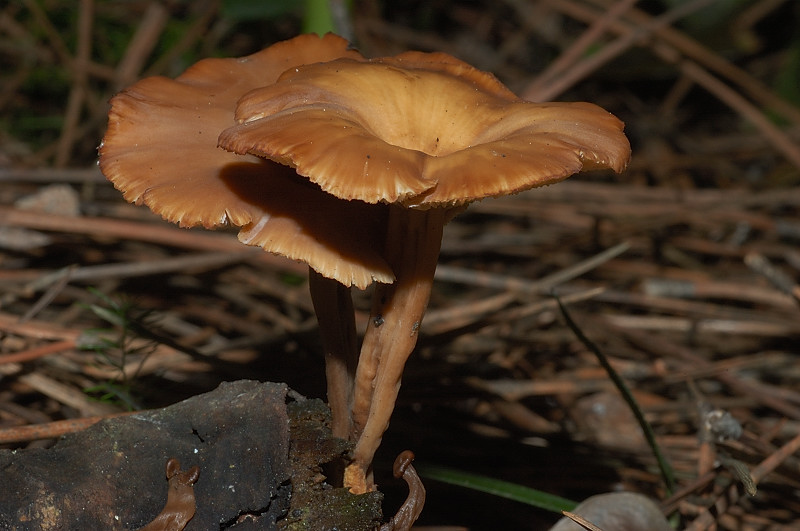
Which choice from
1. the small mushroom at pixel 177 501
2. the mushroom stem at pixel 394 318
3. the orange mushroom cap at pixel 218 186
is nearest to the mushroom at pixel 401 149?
A: the mushroom stem at pixel 394 318

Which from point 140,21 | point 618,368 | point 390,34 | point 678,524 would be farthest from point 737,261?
point 140,21

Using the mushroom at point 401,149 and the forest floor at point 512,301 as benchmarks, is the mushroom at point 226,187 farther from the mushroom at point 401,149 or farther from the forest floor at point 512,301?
the forest floor at point 512,301

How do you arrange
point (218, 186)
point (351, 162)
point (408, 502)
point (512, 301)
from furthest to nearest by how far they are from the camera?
1. point (512, 301)
2. point (408, 502)
3. point (218, 186)
4. point (351, 162)

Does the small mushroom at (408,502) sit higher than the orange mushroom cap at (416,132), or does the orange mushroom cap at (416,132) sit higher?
the orange mushroom cap at (416,132)

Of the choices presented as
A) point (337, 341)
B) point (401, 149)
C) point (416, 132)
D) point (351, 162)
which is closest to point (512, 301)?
point (337, 341)

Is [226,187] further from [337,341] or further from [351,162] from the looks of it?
[337,341]

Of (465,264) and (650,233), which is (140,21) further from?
(650,233)
